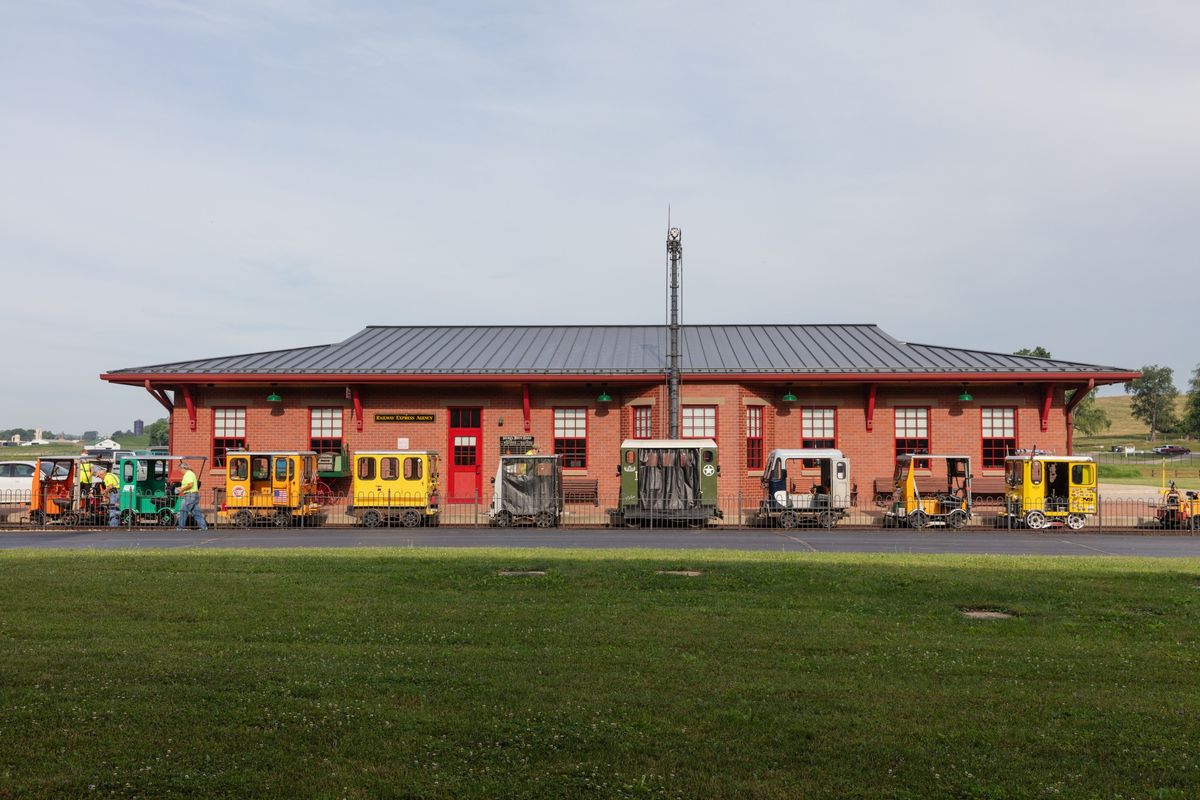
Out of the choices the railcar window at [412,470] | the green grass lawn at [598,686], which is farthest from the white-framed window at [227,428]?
the green grass lawn at [598,686]

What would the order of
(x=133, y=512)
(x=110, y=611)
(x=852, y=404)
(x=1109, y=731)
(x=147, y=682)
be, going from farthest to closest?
1. (x=852, y=404)
2. (x=133, y=512)
3. (x=110, y=611)
4. (x=147, y=682)
5. (x=1109, y=731)

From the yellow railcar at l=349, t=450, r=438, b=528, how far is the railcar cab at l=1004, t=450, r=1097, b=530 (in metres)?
16.7

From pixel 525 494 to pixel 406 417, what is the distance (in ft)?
25.2

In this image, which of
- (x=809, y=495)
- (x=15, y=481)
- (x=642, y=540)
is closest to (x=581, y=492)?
(x=809, y=495)

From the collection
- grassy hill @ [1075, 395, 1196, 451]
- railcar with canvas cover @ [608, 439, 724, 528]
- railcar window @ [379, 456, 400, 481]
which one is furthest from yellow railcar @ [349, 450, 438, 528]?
grassy hill @ [1075, 395, 1196, 451]

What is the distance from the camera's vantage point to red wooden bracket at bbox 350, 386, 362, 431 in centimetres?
3167

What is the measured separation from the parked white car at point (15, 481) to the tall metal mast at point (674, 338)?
21.5 m

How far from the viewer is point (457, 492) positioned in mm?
31875

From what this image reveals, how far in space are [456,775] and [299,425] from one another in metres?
27.9

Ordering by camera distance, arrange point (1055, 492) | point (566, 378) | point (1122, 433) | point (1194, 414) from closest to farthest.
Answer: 1. point (1055, 492)
2. point (566, 378)
3. point (1194, 414)
4. point (1122, 433)

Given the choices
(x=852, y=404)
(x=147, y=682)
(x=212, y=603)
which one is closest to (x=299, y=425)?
(x=852, y=404)

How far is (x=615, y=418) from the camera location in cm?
3212

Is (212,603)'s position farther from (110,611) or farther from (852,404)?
(852,404)

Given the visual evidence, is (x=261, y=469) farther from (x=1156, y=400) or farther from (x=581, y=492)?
(x=1156, y=400)
